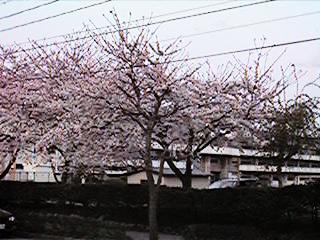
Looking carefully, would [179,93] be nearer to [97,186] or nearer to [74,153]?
[74,153]

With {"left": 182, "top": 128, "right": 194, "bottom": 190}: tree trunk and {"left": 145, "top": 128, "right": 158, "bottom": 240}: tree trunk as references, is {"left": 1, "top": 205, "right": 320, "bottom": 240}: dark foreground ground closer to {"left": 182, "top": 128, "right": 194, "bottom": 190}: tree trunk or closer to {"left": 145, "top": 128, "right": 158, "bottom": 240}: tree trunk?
{"left": 182, "top": 128, "right": 194, "bottom": 190}: tree trunk

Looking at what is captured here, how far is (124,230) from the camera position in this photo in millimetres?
17641

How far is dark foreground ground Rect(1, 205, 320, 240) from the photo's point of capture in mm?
16141

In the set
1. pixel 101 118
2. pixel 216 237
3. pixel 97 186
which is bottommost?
pixel 216 237

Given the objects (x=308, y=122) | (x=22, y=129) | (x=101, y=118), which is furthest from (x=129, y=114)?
(x=22, y=129)

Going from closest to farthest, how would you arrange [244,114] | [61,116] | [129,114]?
[129,114] → [244,114] → [61,116]

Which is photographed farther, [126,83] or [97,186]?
[97,186]

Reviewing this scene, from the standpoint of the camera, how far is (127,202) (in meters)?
20.8

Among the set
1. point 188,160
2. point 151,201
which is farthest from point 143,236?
point 151,201

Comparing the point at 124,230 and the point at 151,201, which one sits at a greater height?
the point at 151,201

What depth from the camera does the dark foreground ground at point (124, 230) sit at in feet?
53.0

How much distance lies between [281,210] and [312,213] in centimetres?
90

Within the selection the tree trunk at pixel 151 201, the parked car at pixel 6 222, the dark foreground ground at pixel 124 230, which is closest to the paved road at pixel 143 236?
the dark foreground ground at pixel 124 230

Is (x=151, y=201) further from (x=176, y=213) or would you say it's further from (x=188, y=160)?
(x=176, y=213)
